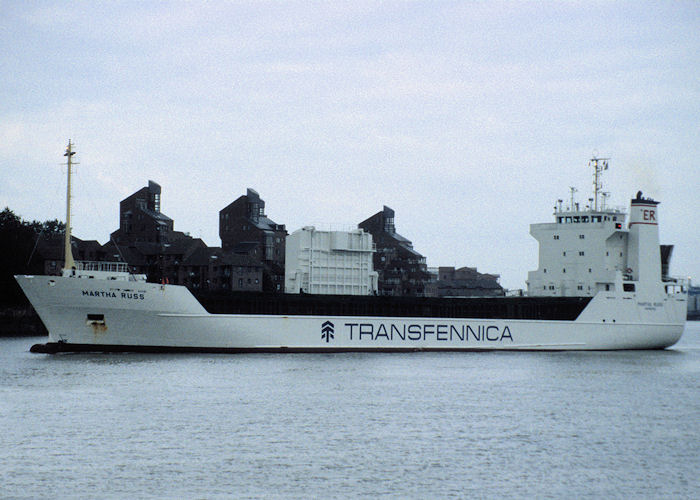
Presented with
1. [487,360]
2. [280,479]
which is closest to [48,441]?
[280,479]

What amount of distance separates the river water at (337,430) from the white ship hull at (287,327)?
6.07 ft

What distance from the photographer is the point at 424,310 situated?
154ft

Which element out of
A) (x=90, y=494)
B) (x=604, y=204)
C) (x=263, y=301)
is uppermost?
(x=604, y=204)

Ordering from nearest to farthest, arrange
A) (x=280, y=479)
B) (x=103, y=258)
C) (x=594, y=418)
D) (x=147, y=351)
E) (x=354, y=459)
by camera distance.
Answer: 1. (x=280, y=479)
2. (x=354, y=459)
3. (x=594, y=418)
4. (x=147, y=351)
5. (x=103, y=258)

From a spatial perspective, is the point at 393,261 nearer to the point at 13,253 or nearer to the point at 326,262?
the point at 13,253

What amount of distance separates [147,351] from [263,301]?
5.96m

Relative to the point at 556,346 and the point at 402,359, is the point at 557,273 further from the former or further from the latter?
the point at 402,359

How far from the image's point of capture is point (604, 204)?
51.4 meters

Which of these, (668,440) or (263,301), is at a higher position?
(263,301)

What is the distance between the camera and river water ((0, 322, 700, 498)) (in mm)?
19453

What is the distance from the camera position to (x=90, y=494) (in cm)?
1828

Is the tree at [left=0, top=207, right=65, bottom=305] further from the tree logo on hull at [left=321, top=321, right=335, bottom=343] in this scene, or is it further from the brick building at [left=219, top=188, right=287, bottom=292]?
the tree logo on hull at [left=321, top=321, right=335, bottom=343]

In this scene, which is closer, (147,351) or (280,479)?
(280,479)

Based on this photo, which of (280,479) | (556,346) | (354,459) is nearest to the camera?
(280,479)
